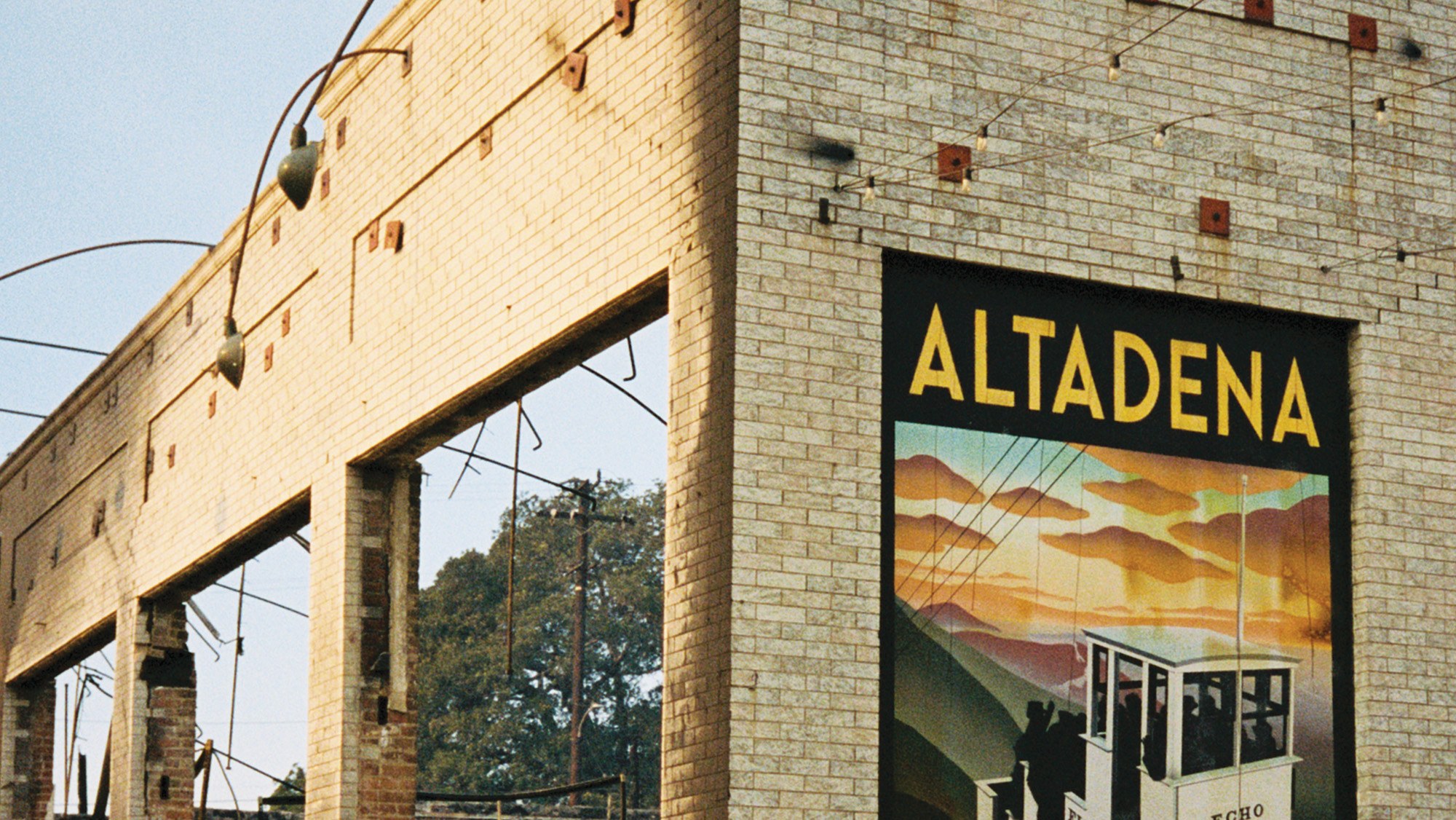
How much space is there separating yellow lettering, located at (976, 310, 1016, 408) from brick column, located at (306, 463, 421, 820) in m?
6.45

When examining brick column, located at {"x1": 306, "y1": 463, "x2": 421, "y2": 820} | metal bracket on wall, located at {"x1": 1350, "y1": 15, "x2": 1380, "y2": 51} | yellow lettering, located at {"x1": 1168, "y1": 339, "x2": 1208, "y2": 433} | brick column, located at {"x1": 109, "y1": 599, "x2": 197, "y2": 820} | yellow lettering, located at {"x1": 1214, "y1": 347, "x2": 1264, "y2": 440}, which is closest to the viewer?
yellow lettering, located at {"x1": 1168, "y1": 339, "x2": 1208, "y2": 433}

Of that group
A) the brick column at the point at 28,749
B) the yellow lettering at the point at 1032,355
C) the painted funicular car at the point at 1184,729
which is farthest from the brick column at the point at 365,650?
the brick column at the point at 28,749

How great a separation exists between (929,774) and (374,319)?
726cm

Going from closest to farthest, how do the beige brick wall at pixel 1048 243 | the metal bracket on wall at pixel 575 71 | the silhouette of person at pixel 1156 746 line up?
the beige brick wall at pixel 1048 243, the silhouette of person at pixel 1156 746, the metal bracket on wall at pixel 575 71

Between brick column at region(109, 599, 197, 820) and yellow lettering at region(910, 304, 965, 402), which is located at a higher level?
yellow lettering at region(910, 304, 965, 402)

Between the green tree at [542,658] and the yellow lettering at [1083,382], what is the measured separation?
44386mm

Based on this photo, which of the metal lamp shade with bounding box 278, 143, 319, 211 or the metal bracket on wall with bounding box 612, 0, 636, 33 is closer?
the metal lamp shade with bounding box 278, 143, 319, 211

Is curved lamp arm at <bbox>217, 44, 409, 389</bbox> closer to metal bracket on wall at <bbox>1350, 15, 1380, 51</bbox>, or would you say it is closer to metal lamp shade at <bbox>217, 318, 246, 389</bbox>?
metal lamp shade at <bbox>217, 318, 246, 389</bbox>

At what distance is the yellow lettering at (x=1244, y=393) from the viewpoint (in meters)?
12.9

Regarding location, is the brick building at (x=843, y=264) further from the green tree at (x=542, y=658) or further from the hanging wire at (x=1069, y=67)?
the green tree at (x=542, y=658)

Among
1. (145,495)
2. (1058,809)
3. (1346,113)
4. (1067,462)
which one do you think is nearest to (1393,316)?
(1346,113)

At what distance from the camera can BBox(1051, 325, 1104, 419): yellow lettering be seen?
12469 millimetres

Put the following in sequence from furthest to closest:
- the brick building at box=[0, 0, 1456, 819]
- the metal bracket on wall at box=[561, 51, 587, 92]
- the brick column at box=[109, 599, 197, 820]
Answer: the brick column at box=[109, 599, 197, 820]
the metal bracket on wall at box=[561, 51, 587, 92]
the brick building at box=[0, 0, 1456, 819]

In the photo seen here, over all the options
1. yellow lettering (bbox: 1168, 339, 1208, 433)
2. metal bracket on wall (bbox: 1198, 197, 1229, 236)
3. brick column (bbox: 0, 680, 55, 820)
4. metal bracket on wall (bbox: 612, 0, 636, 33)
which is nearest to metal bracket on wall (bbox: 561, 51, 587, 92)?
metal bracket on wall (bbox: 612, 0, 636, 33)
